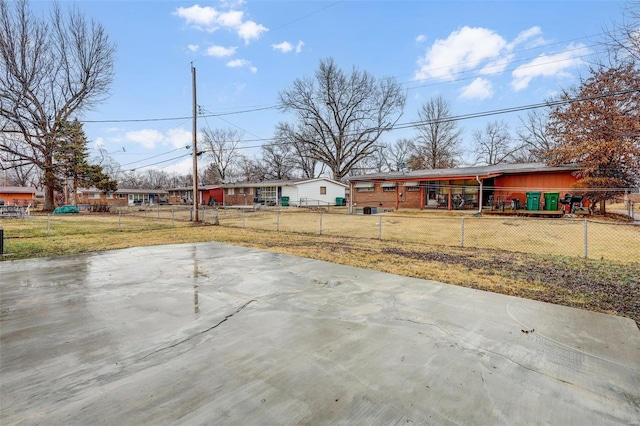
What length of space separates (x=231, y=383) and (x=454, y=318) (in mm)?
2579

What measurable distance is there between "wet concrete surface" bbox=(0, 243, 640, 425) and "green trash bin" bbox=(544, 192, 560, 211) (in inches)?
675

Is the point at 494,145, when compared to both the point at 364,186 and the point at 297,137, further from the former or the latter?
the point at 297,137

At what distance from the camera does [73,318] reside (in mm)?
3559

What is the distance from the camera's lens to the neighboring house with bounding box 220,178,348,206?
104 ft

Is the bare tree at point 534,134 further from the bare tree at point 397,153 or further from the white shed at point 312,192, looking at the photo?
the white shed at point 312,192

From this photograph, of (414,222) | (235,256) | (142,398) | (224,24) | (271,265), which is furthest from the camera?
(414,222)

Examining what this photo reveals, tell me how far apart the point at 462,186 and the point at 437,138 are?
1880cm

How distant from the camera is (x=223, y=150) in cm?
5341

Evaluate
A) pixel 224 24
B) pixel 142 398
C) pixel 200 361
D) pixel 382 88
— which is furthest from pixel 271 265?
pixel 382 88

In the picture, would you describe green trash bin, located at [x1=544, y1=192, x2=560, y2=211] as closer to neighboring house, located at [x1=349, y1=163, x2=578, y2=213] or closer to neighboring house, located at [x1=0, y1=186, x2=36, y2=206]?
neighboring house, located at [x1=349, y1=163, x2=578, y2=213]

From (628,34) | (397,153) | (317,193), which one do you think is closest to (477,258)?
(628,34)

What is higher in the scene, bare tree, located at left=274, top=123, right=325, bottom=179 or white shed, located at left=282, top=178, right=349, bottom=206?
bare tree, located at left=274, top=123, right=325, bottom=179

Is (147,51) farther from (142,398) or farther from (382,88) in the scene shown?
(382,88)

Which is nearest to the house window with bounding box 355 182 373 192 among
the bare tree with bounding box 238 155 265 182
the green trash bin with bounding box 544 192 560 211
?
the green trash bin with bounding box 544 192 560 211
